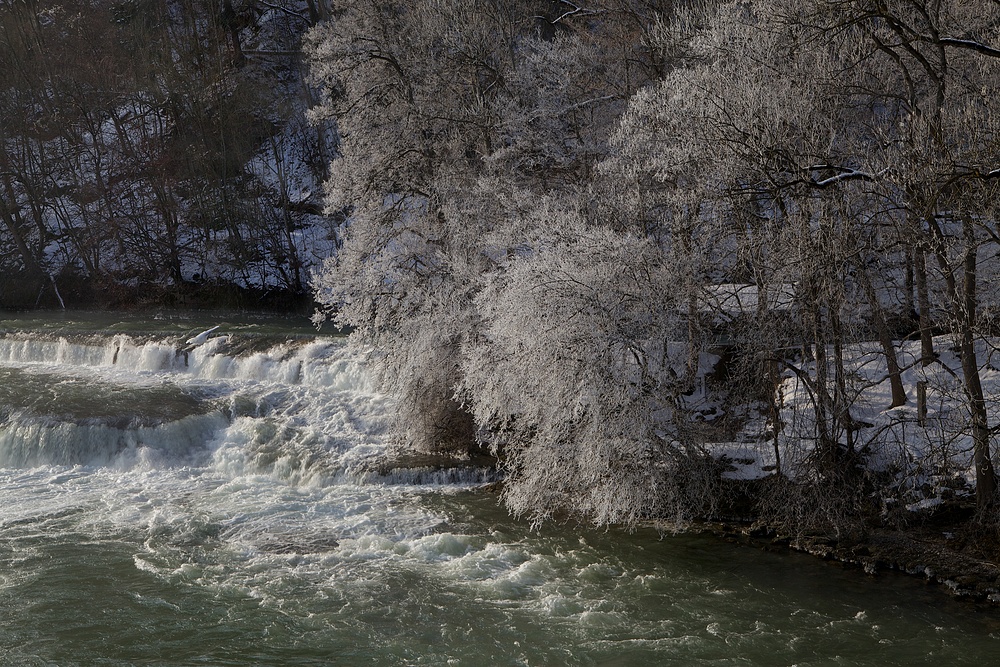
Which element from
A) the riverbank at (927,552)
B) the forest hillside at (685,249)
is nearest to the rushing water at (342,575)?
the riverbank at (927,552)

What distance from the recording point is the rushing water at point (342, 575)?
8703 mm

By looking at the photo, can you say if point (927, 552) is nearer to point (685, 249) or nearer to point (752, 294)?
point (752, 294)

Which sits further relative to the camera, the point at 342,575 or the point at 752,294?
the point at 752,294

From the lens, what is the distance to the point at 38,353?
23.4 metres

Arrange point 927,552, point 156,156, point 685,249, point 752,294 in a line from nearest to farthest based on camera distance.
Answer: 1. point 927,552
2. point 685,249
3. point 752,294
4. point 156,156

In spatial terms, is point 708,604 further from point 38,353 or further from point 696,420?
point 38,353

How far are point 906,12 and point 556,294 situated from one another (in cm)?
573

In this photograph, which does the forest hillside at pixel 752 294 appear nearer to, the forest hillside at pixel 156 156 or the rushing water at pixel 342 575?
the rushing water at pixel 342 575

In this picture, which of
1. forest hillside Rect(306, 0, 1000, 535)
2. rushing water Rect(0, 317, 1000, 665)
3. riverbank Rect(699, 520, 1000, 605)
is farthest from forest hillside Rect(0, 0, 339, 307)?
riverbank Rect(699, 520, 1000, 605)

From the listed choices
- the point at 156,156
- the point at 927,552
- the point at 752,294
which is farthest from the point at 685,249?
the point at 156,156

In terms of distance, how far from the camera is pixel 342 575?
10500mm

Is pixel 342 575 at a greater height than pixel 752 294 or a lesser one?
lesser

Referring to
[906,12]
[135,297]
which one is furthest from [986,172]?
[135,297]

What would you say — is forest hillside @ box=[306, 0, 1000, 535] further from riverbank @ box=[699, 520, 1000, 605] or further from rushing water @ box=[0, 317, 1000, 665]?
rushing water @ box=[0, 317, 1000, 665]
